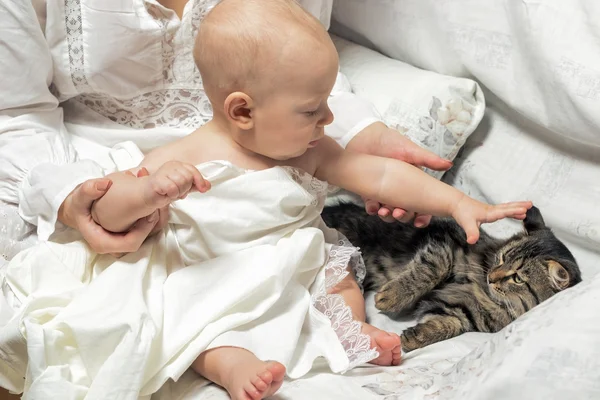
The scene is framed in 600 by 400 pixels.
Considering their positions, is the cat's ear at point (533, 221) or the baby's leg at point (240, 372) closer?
the baby's leg at point (240, 372)

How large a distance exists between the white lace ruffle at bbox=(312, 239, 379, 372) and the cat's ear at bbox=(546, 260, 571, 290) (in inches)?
12.7

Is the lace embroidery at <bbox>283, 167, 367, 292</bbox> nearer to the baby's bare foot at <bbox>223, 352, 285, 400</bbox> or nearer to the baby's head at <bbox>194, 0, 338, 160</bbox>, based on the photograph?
the baby's head at <bbox>194, 0, 338, 160</bbox>

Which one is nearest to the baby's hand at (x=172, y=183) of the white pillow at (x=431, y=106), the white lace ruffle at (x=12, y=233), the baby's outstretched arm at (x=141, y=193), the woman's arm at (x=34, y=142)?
the baby's outstretched arm at (x=141, y=193)

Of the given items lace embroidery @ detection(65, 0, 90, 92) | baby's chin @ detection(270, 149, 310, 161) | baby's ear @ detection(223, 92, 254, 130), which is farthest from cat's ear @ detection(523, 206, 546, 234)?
lace embroidery @ detection(65, 0, 90, 92)

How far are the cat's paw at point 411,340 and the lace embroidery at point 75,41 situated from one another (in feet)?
2.28

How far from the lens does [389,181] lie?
1038mm

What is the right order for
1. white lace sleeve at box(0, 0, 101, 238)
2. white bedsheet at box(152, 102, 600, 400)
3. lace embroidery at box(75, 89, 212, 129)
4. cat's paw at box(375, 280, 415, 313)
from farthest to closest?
lace embroidery at box(75, 89, 212, 129)
cat's paw at box(375, 280, 415, 313)
white lace sleeve at box(0, 0, 101, 238)
white bedsheet at box(152, 102, 600, 400)

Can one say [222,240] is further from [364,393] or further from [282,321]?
[364,393]

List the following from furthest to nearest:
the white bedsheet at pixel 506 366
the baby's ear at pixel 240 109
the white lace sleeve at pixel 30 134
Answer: the white lace sleeve at pixel 30 134
the baby's ear at pixel 240 109
the white bedsheet at pixel 506 366

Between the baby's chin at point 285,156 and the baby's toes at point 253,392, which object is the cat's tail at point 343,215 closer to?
the baby's chin at point 285,156

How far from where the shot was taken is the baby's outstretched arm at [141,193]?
80 centimetres

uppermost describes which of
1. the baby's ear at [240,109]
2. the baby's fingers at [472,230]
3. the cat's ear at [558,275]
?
the baby's ear at [240,109]

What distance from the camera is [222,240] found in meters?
0.94

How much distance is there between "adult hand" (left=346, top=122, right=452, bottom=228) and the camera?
3.60 ft
